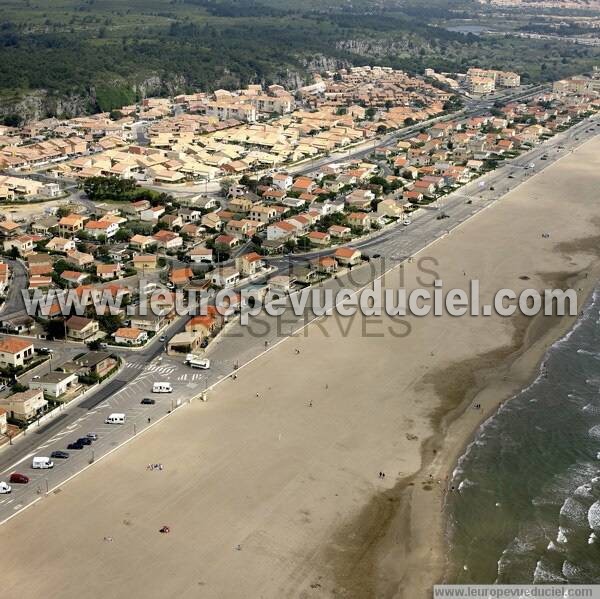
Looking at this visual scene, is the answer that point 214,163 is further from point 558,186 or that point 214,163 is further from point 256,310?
point 256,310

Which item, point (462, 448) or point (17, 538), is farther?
point (462, 448)

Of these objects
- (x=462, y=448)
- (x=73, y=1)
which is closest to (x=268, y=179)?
(x=462, y=448)

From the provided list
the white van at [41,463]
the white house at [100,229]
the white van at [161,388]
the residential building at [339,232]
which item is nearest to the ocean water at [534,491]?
the white van at [161,388]

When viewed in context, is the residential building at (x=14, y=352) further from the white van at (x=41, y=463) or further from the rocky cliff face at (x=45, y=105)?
the rocky cliff face at (x=45, y=105)

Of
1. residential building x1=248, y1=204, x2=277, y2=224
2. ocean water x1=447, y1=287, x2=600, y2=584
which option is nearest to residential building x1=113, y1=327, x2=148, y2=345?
ocean water x1=447, y1=287, x2=600, y2=584

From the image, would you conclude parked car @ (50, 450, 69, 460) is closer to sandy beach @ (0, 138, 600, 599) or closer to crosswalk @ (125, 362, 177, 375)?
sandy beach @ (0, 138, 600, 599)
